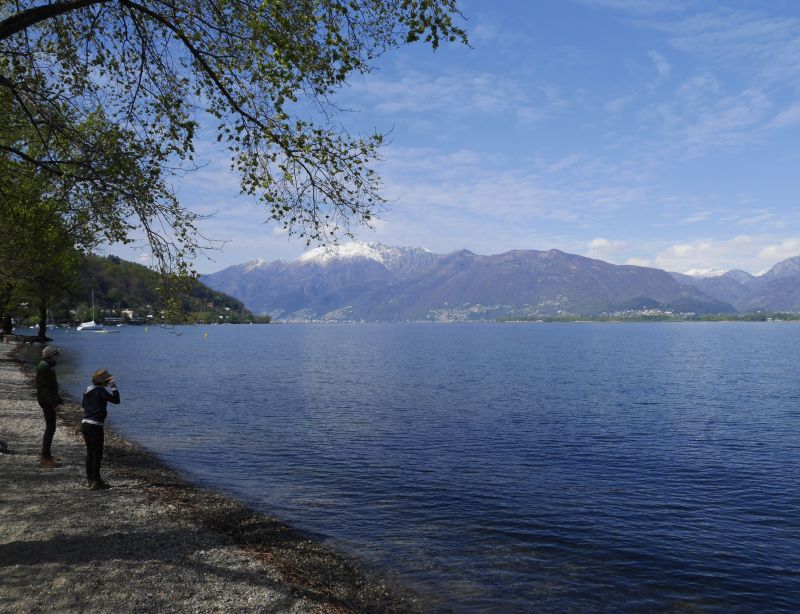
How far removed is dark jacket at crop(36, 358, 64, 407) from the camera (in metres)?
17.3

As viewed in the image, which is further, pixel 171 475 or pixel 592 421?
pixel 592 421

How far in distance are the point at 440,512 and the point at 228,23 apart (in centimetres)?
1515

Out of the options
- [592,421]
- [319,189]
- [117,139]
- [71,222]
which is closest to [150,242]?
[117,139]

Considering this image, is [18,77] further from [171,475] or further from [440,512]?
[440,512]

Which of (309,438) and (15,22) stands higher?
(15,22)

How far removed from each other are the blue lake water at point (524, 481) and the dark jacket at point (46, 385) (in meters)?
6.21

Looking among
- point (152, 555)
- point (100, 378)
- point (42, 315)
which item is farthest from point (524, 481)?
point (42, 315)

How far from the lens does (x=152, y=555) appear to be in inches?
460

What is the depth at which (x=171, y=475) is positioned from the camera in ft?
67.5

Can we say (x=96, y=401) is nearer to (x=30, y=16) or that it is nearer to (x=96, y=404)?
(x=96, y=404)

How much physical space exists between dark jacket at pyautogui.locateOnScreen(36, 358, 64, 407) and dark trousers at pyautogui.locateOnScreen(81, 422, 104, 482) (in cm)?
282

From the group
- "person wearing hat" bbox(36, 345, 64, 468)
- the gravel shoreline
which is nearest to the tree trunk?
"person wearing hat" bbox(36, 345, 64, 468)

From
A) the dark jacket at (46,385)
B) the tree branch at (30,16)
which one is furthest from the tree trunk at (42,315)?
the tree branch at (30,16)

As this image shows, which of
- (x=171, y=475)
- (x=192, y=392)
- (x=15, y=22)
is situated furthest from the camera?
(x=192, y=392)
